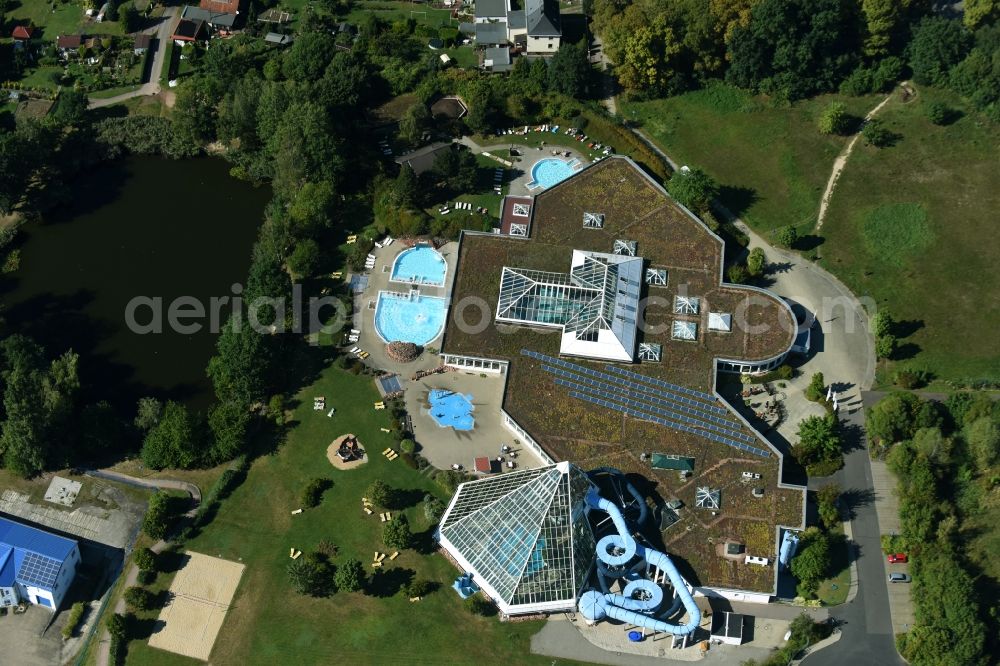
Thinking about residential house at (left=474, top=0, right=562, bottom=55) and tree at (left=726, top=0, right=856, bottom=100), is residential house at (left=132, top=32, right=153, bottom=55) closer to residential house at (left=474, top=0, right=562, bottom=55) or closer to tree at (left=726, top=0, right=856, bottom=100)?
residential house at (left=474, top=0, right=562, bottom=55)

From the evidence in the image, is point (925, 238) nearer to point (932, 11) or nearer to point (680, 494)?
point (932, 11)

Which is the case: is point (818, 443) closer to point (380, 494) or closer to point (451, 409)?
point (451, 409)

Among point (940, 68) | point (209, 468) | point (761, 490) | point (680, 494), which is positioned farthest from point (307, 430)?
point (940, 68)

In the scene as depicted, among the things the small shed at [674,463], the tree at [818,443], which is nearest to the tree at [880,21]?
the tree at [818,443]

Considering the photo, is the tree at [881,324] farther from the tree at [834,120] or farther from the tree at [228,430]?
the tree at [228,430]

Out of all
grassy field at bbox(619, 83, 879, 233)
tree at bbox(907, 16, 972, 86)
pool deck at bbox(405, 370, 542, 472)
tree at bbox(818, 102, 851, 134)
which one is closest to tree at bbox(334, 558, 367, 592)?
pool deck at bbox(405, 370, 542, 472)

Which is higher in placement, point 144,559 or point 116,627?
point 144,559

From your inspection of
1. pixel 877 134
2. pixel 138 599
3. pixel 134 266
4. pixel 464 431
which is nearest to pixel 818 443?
pixel 464 431
